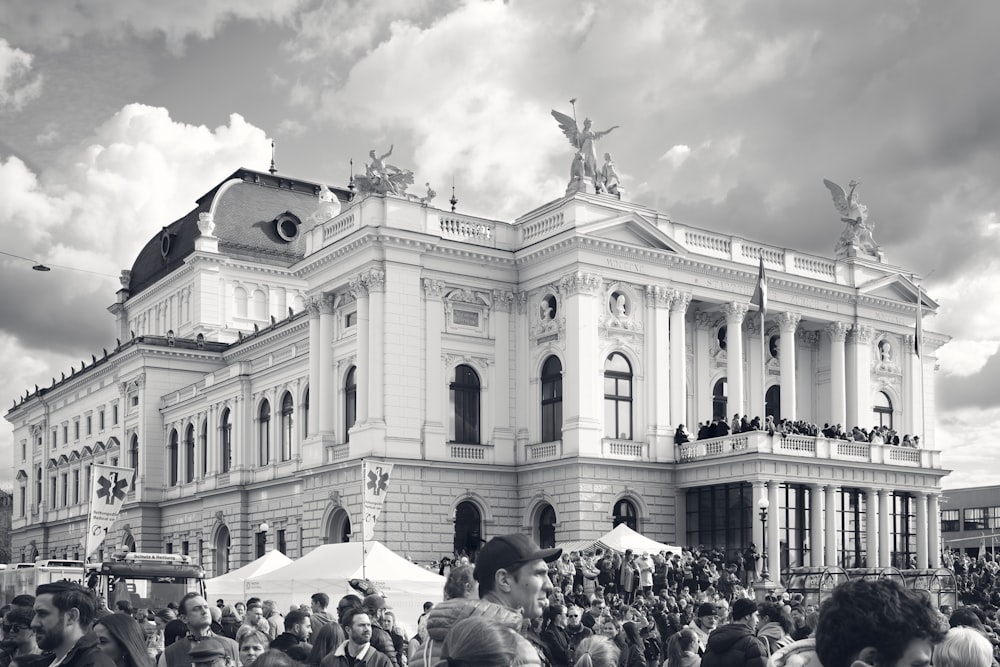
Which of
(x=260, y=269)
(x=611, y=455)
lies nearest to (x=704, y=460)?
(x=611, y=455)

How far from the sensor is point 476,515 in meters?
50.7

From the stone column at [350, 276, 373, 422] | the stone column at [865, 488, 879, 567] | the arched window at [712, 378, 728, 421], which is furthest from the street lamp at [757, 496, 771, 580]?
the stone column at [350, 276, 373, 422]

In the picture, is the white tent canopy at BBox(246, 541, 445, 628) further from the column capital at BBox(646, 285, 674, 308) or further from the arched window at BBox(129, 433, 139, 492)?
the arched window at BBox(129, 433, 139, 492)

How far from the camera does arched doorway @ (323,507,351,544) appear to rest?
5084 cm

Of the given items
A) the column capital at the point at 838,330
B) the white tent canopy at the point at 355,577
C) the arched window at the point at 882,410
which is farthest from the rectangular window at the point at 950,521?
the white tent canopy at the point at 355,577

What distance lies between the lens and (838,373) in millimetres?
57219

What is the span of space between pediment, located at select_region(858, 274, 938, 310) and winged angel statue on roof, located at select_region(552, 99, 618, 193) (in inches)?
516

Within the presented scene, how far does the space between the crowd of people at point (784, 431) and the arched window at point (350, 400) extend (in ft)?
39.8

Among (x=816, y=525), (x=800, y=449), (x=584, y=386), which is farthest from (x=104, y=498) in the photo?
(x=816, y=525)

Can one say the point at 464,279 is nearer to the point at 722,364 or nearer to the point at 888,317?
the point at 722,364

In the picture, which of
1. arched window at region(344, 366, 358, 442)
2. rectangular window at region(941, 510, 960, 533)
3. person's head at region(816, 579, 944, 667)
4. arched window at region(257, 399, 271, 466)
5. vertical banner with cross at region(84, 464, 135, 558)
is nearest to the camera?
person's head at region(816, 579, 944, 667)

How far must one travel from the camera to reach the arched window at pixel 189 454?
227 feet

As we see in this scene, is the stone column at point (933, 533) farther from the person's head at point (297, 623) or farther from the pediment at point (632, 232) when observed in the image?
the person's head at point (297, 623)

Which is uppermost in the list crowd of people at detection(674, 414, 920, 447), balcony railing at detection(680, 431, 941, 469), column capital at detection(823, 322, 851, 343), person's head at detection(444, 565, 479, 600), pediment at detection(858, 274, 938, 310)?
pediment at detection(858, 274, 938, 310)
